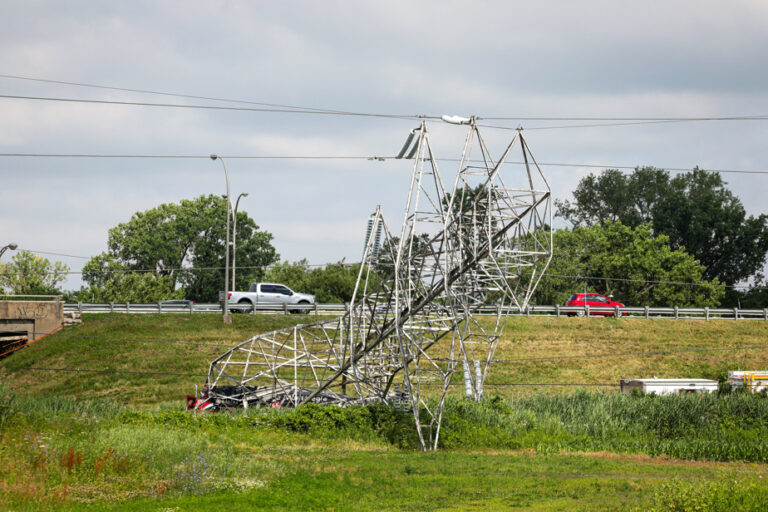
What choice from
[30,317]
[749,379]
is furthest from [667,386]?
[30,317]

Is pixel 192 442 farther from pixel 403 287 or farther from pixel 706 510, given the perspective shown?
pixel 706 510

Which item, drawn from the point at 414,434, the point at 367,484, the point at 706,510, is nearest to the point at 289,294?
the point at 414,434

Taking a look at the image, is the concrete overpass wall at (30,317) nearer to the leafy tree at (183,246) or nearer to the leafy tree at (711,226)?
the leafy tree at (183,246)

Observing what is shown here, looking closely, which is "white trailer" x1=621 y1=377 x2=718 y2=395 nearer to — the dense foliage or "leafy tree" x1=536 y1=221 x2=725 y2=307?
"leafy tree" x1=536 y1=221 x2=725 y2=307

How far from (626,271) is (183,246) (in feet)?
146

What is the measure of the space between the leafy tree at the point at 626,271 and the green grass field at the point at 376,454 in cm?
3384

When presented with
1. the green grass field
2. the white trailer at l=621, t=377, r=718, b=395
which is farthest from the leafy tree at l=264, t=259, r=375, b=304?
the white trailer at l=621, t=377, r=718, b=395

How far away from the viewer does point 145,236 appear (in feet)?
257

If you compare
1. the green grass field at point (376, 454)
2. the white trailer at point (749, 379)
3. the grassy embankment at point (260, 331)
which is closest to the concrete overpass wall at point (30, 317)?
the grassy embankment at point (260, 331)

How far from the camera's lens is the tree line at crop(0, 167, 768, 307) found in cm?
7250

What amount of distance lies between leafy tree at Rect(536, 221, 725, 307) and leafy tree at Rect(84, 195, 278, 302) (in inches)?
1206

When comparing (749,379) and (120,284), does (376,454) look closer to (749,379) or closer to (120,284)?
(749,379)

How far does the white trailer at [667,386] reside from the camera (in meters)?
31.8

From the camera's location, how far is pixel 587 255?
243ft
